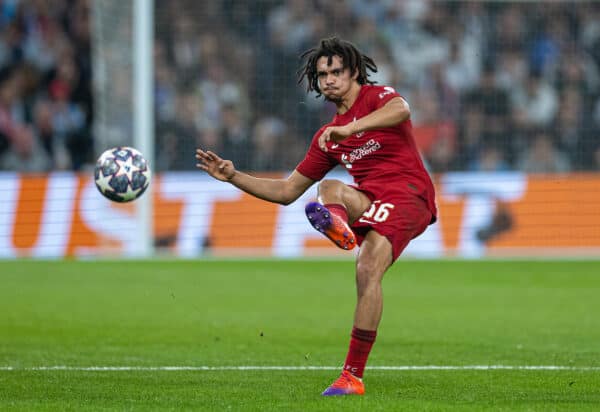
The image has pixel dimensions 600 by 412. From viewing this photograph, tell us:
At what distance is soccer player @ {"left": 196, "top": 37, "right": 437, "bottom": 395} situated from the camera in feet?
23.8

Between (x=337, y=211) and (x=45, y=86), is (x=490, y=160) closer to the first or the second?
(x=45, y=86)

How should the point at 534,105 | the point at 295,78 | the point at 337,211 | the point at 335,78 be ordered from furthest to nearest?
1. the point at 534,105
2. the point at 295,78
3. the point at 335,78
4. the point at 337,211

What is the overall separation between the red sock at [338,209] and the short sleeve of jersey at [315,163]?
732 mm

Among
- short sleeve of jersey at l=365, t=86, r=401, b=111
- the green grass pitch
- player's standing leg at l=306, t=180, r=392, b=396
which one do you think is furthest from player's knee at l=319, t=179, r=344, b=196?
the green grass pitch

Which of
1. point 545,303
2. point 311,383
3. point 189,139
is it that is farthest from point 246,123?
point 311,383

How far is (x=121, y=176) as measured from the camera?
898cm

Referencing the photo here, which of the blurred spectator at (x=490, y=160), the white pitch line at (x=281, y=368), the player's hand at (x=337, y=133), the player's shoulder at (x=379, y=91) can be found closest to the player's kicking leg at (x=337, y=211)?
the player's hand at (x=337, y=133)

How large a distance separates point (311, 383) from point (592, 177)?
1392 cm

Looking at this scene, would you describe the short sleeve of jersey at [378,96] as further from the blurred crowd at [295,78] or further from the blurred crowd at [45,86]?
the blurred crowd at [45,86]

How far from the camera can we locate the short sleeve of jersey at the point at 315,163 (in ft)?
26.8

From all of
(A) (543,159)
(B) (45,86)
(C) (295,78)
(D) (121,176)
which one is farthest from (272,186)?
(B) (45,86)

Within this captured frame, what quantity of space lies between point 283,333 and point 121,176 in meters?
2.97

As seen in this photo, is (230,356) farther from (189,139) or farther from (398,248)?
(189,139)

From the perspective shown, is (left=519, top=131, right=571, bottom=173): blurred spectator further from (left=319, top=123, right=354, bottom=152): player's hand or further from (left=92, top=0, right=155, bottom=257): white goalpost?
(left=319, top=123, right=354, bottom=152): player's hand
